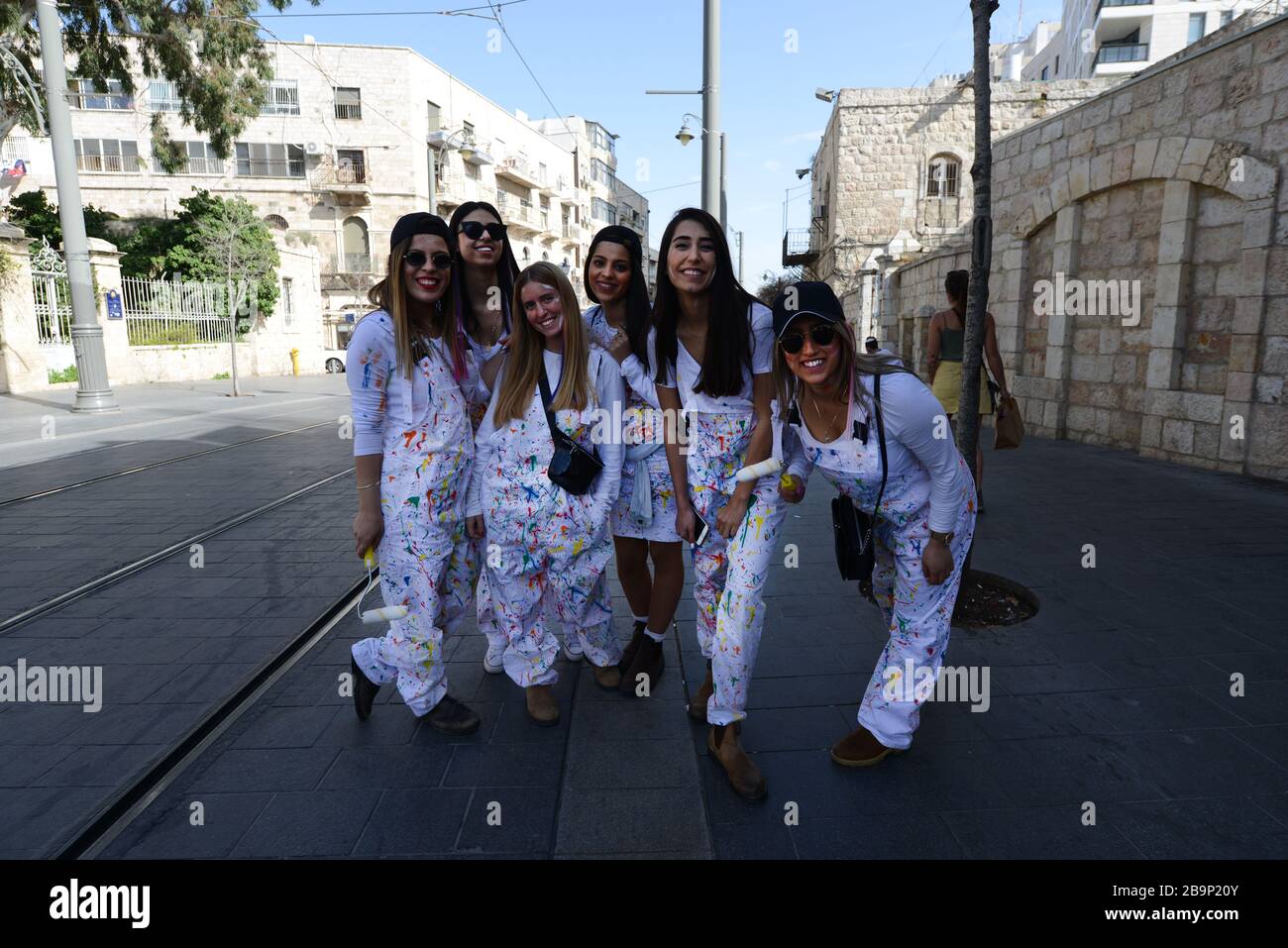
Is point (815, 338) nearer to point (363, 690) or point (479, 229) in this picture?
point (479, 229)

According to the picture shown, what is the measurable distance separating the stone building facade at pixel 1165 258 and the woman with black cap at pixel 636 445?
686cm

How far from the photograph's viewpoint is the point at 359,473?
286cm

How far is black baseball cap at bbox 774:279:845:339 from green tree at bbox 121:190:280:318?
25647 millimetres

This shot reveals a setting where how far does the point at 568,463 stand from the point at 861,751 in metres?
1.52

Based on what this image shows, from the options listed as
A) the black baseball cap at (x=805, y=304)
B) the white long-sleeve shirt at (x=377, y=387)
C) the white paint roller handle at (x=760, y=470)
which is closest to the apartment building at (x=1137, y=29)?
the black baseball cap at (x=805, y=304)

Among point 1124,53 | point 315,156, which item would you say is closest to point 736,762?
point 315,156

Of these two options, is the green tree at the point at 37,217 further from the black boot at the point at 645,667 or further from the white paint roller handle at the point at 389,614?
the black boot at the point at 645,667

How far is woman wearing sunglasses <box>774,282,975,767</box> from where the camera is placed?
2600 millimetres

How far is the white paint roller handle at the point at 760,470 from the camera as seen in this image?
A: 2748mm

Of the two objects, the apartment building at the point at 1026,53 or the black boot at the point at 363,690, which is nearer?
the black boot at the point at 363,690

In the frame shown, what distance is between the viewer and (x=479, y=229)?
317 centimetres

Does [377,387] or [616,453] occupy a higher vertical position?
[377,387]
